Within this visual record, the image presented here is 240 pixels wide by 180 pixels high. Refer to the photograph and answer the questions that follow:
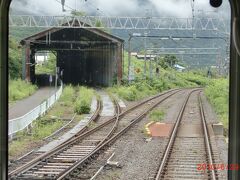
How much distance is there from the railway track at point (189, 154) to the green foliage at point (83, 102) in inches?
62.6

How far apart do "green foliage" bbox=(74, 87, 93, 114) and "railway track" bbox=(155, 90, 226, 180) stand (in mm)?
1589

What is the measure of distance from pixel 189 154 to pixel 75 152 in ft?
5.30

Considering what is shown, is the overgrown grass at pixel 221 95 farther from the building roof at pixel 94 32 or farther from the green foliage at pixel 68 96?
the green foliage at pixel 68 96

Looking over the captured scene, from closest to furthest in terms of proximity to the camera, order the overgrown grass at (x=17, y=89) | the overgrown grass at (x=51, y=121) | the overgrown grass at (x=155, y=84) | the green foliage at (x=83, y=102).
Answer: the overgrown grass at (x=17, y=89) → the overgrown grass at (x=155, y=84) → the overgrown grass at (x=51, y=121) → the green foliage at (x=83, y=102)

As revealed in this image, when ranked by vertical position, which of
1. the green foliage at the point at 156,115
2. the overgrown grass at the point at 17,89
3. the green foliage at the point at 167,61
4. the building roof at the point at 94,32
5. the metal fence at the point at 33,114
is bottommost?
the green foliage at the point at 156,115

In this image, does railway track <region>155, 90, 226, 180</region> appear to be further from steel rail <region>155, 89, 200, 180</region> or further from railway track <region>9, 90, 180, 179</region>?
railway track <region>9, 90, 180, 179</region>

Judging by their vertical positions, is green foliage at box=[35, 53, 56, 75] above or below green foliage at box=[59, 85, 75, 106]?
above

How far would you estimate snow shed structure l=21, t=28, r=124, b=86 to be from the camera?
16.5 feet

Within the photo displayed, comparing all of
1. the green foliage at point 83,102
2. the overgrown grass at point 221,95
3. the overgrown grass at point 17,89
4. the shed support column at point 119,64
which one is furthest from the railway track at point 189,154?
the overgrown grass at point 17,89

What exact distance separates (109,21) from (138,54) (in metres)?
0.84

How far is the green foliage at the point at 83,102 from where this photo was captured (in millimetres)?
6475

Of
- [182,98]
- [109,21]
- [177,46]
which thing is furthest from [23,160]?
[182,98]

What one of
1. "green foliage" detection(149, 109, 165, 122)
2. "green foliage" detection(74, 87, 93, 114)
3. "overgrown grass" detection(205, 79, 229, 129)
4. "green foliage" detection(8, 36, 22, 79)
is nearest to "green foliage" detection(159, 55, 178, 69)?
"overgrown grass" detection(205, 79, 229, 129)

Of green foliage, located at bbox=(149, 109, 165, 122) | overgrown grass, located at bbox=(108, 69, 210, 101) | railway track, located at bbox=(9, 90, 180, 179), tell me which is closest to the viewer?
railway track, located at bbox=(9, 90, 180, 179)
